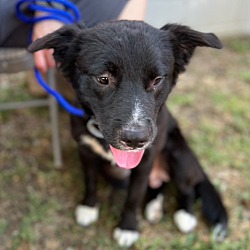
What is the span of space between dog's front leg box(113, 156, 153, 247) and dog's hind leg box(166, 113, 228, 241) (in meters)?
0.22

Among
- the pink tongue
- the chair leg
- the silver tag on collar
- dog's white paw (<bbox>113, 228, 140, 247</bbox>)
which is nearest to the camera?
the pink tongue

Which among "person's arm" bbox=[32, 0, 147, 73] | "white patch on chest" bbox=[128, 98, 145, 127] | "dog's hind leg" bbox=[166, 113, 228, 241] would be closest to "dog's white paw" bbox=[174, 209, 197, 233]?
"dog's hind leg" bbox=[166, 113, 228, 241]

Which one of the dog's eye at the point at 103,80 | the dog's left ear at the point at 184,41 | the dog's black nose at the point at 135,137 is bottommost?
the dog's black nose at the point at 135,137

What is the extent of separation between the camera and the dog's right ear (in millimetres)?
1847

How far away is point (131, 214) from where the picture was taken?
2496mm

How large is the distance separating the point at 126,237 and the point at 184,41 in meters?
1.16

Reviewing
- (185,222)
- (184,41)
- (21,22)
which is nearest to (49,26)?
(21,22)

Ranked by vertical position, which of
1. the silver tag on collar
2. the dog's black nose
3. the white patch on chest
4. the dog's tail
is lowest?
the dog's tail

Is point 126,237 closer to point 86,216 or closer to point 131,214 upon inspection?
point 131,214

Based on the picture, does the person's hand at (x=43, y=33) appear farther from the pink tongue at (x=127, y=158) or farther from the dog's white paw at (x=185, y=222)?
the dog's white paw at (x=185, y=222)

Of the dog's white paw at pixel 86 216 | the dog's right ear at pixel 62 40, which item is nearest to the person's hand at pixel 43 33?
the dog's right ear at pixel 62 40

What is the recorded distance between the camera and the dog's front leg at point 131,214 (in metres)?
2.37

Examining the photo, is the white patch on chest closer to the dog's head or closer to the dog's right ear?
the dog's head

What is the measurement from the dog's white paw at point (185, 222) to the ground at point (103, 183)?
4 cm
